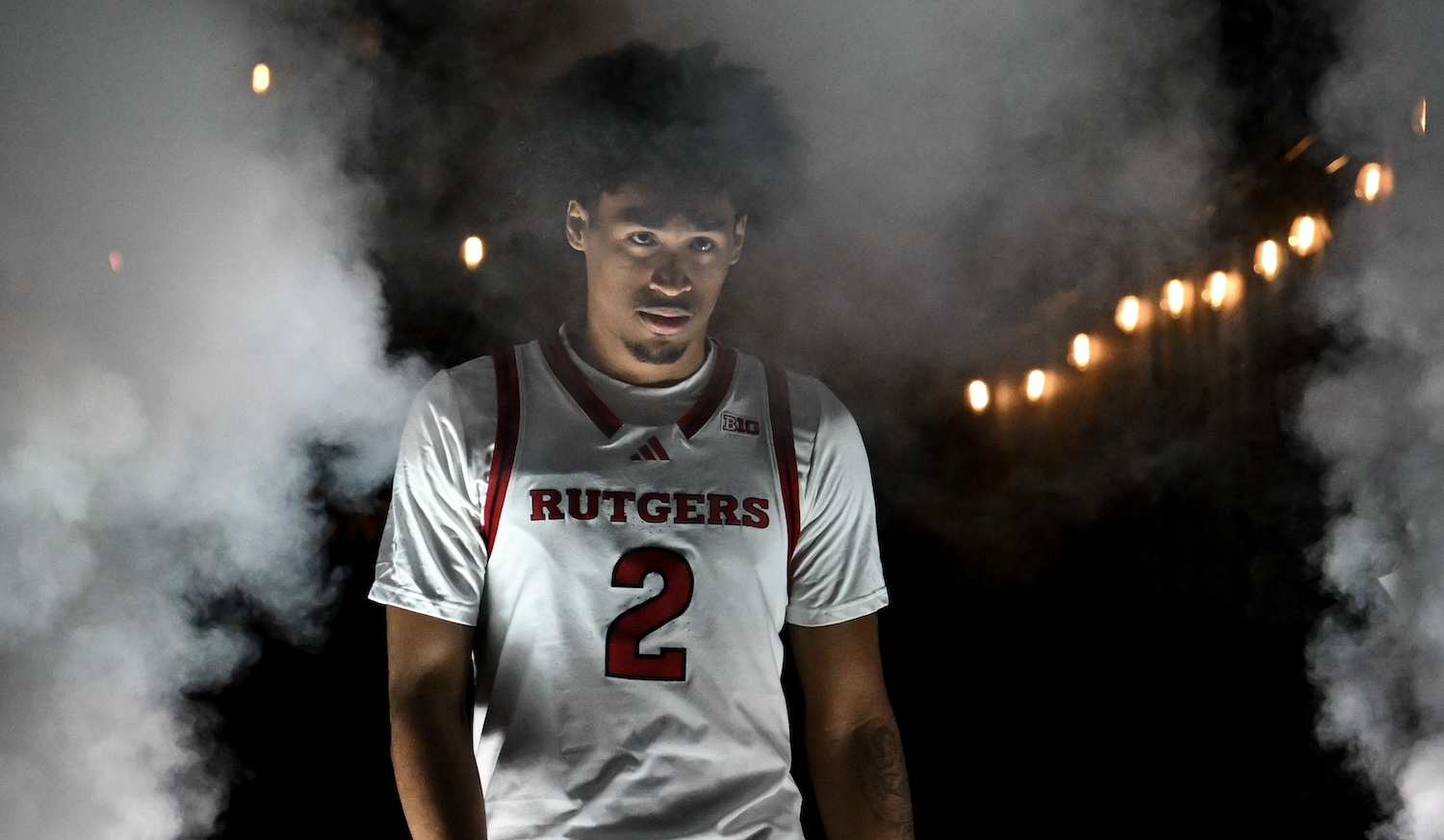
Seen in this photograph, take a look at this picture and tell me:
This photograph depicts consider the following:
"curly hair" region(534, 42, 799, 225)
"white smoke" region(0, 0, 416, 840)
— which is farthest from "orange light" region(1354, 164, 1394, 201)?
"white smoke" region(0, 0, 416, 840)

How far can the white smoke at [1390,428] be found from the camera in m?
2.77

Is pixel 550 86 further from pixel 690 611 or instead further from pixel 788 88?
pixel 690 611

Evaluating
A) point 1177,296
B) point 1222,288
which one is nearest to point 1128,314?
point 1177,296

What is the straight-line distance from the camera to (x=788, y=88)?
104 inches

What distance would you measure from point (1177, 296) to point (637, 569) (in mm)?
1533

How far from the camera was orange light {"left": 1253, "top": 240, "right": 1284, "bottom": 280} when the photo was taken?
9.34ft

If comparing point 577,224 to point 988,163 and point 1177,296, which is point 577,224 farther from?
point 1177,296

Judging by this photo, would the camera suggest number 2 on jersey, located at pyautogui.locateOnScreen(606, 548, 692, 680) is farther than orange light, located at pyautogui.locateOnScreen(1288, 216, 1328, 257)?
No

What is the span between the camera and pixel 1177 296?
282cm

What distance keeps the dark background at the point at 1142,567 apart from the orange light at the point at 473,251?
2.33 ft

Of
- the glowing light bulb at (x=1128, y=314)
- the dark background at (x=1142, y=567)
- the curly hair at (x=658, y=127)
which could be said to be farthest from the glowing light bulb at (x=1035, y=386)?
the curly hair at (x=658, y=127)

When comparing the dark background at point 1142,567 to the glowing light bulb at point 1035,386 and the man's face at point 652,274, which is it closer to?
the glowing light bulb at point 1035,386

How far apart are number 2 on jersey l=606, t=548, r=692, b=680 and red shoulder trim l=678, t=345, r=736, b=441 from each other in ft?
0.70

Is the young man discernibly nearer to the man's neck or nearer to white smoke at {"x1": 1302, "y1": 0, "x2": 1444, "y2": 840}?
the man's neck
